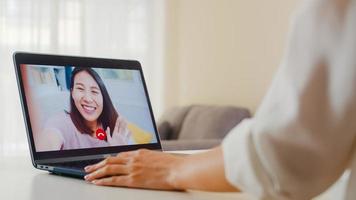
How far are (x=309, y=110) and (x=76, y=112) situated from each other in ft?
1.82

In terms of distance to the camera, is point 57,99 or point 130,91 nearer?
point 57,99

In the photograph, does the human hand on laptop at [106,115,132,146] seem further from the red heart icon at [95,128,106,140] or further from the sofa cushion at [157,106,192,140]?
the sofa cushion at [157,106,192,140]

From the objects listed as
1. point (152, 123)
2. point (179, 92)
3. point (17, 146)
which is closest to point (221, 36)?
point (179, 92)

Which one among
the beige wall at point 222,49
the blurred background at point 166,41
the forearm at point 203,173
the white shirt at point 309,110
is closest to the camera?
the white shirt at point 309,110

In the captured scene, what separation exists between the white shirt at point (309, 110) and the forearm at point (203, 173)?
0.32 ft

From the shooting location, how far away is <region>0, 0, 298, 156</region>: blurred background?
142 inches

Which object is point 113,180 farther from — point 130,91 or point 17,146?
point 17,146

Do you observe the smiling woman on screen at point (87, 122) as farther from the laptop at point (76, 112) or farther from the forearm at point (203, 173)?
the forearm at point (203, 173)

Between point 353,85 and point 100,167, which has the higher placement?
point 353,85

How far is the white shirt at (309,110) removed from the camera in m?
0.48

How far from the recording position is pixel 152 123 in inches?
42.6

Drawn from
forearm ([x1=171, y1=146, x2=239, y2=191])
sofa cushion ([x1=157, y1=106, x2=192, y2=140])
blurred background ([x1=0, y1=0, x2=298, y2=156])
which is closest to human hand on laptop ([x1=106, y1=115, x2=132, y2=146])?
forearm ([x1=171, y1=146, x2=239, y2=191])

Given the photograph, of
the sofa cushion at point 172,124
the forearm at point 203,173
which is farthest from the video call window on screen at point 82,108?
the sofa cushion at point 172,124

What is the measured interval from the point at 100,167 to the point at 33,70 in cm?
22
